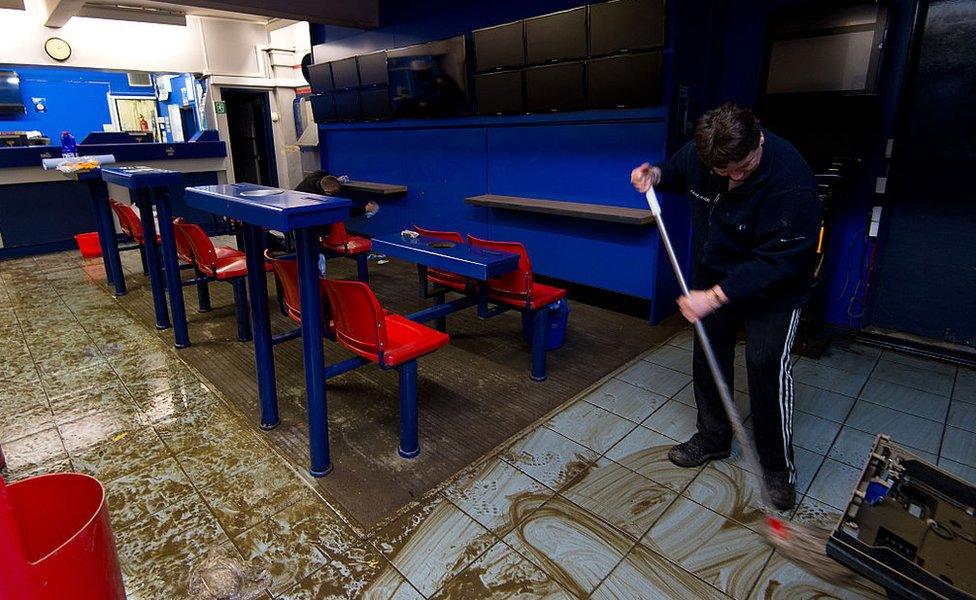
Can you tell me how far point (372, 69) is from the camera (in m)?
6.02

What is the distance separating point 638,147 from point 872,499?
2.96 metres

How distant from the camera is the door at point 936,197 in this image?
3217 millimetres

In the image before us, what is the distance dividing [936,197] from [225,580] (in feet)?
14.2

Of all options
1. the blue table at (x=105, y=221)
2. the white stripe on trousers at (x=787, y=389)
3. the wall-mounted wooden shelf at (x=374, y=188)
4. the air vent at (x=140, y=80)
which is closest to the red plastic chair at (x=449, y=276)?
the white stripe on trousers at (x=787, y=389)

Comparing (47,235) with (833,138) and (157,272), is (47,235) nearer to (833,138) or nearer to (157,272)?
(157,272)

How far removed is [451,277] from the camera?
3486 millimetres

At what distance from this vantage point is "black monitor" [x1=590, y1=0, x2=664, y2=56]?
11.9 ft

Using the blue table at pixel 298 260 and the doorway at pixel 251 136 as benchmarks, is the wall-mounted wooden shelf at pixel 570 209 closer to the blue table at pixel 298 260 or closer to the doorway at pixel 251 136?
the blue table at pixel 298 260

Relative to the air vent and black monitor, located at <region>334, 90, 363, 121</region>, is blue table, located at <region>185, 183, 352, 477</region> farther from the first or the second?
the air vent

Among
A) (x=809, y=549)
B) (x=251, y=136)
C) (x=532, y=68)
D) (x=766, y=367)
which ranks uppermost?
(x=532, y=68)

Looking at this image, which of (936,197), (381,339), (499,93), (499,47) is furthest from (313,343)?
(936,197)

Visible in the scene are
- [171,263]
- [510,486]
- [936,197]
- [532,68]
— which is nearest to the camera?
[510,486]

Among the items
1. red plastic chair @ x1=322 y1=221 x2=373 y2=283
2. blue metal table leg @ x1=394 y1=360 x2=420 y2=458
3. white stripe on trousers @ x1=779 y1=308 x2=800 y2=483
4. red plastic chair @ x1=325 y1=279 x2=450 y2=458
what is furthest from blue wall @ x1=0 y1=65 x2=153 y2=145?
white stripe on trousers @ x1=779 y1=308 x2=800 y2=483

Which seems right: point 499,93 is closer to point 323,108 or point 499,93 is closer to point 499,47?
point 499,47
